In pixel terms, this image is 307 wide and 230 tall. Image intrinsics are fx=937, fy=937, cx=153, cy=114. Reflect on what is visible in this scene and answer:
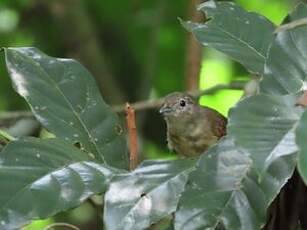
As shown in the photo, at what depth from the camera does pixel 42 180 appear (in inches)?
68.4

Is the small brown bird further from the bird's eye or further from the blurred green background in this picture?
the blurred green background

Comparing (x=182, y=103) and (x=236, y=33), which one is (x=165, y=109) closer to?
Answer: (x=182, y=103)

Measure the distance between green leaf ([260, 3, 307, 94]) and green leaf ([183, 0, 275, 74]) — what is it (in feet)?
0.40

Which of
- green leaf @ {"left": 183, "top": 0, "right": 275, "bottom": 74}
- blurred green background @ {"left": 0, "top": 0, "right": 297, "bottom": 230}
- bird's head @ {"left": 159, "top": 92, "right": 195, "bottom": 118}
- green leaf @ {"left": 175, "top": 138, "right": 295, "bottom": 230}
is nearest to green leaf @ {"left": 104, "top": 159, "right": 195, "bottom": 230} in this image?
green leaf @ {"left": 175, "top": 138, "right": 295, "bottom": 230}

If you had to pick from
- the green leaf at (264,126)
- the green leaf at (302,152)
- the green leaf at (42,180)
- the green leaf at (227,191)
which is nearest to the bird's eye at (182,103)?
the green leaf at (42,180)

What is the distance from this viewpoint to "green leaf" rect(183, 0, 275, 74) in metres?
2.01

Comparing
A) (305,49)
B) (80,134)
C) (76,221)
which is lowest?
(76,221)

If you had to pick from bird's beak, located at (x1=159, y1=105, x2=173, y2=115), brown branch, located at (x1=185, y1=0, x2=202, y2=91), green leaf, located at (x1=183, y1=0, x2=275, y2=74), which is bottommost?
bird's beak, located at (x1=159, y1=105, x2=173, y2=115)

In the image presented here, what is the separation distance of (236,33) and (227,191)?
518 mm

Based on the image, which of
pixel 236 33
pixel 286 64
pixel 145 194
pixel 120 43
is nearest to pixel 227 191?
pixel 145 194

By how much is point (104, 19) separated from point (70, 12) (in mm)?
308

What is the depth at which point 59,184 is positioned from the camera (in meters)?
1.74

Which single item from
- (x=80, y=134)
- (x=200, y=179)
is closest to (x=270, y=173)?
(x=200, y=179)

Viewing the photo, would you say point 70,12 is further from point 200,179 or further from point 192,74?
point 200,179
